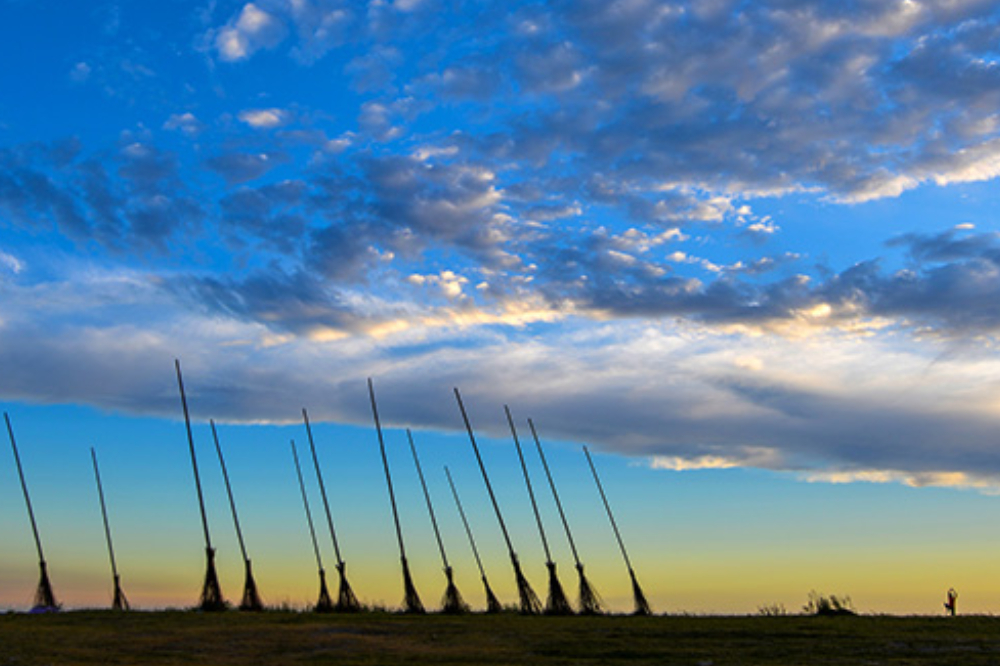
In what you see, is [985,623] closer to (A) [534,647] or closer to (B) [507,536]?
(A) [534,647]

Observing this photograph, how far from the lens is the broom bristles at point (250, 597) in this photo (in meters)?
30.7

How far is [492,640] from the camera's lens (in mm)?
21141

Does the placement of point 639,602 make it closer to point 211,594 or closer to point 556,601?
point 556,601

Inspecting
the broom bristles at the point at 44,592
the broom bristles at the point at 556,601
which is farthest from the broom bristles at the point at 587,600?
the broom bristles at the point at 44,592

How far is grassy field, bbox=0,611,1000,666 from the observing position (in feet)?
57.9

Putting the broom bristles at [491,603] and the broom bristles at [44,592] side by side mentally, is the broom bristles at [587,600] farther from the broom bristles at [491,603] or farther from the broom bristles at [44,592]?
the broom bristles at [44,592]

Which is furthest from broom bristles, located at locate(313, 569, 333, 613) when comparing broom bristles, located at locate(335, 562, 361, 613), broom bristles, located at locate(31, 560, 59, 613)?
broom bristles, located at locate(31, 560, 59, 613)

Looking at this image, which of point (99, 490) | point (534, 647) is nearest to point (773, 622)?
point (534, 647)

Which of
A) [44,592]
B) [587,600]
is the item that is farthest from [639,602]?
[44,592]

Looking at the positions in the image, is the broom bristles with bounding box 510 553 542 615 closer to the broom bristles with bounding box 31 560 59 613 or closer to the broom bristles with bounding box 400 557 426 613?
the broom bristles with bounding box 400 557 426 613

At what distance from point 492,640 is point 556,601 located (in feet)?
32.2

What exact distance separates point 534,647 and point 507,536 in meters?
13.2

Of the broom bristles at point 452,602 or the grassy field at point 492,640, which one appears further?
the broom bristles at point 452,602

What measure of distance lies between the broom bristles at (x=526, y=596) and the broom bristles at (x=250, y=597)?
24.7 ft
